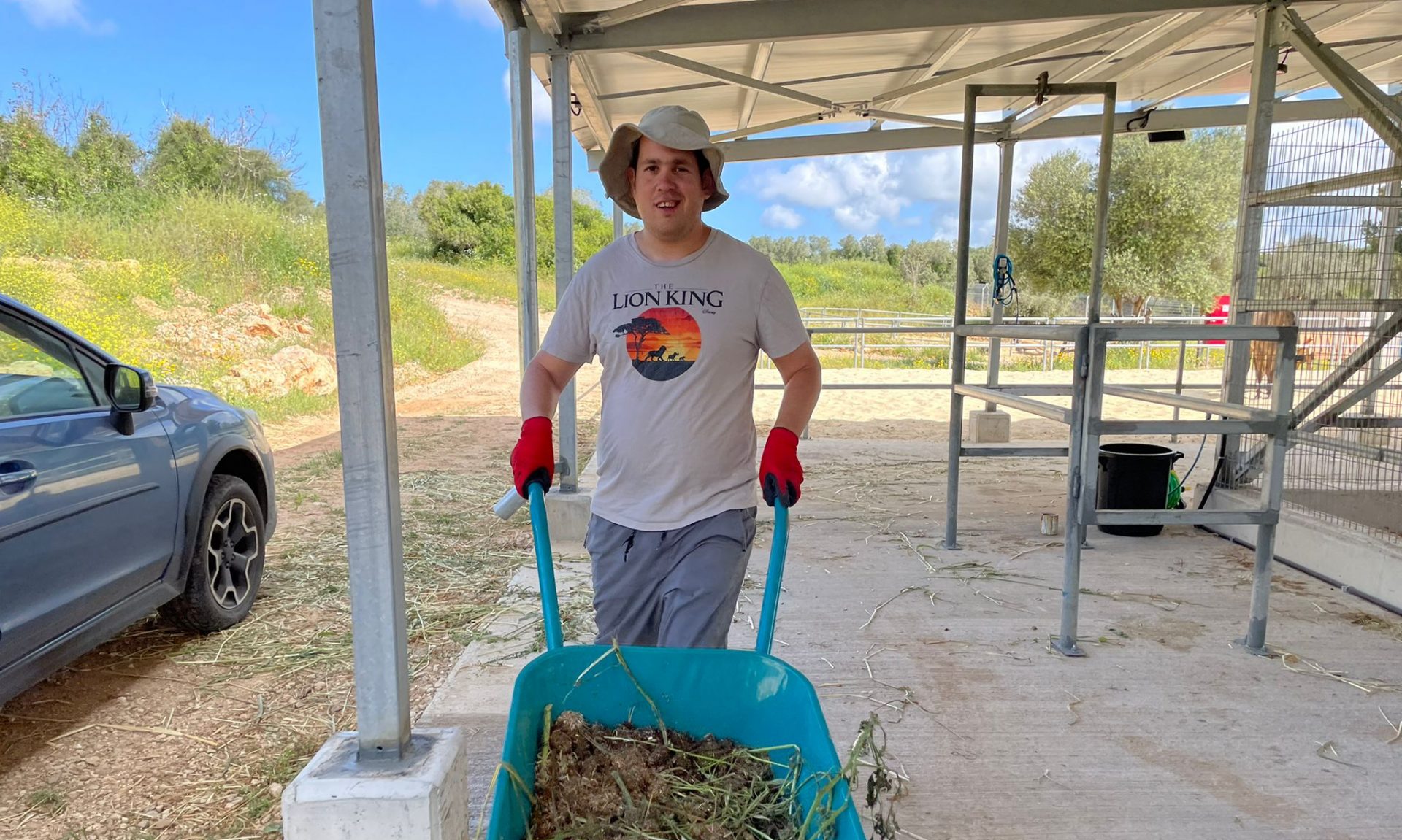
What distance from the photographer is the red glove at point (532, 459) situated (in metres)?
1.83

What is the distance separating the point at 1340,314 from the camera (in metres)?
4.21

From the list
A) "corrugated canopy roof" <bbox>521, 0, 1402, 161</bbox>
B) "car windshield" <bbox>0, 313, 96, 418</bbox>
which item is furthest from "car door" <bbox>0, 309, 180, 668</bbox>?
"corrugated canopy roof" <bbox>521, 0, 1402, 161</bbox>

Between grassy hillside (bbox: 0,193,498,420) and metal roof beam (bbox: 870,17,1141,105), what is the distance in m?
8.94

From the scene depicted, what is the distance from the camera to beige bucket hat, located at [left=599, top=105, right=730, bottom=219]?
1898 mm

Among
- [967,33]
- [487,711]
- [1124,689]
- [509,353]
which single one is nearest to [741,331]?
[487,711]

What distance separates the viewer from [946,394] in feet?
43.3

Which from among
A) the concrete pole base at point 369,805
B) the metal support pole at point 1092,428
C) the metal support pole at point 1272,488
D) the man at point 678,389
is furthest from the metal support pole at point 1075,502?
the concrete pole base at point 369,805

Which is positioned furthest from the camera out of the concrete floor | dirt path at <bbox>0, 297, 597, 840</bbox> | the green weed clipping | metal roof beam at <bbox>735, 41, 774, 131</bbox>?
metal roof beam at <bbox>735, 41, 774, 131</bbox>

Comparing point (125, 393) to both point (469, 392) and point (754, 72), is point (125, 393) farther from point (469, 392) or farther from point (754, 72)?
point (469, 392)

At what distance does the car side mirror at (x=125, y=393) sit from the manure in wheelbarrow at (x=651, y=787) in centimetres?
221

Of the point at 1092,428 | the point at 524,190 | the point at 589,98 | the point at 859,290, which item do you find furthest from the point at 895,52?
the point at 859,290

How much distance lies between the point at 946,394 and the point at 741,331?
11.9 m

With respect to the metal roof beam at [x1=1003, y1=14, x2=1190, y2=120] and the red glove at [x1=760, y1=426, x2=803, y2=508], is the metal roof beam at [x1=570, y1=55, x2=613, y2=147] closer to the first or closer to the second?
the metal roof beam at [x1=1003, y1=14, x2=1190, y2=120]

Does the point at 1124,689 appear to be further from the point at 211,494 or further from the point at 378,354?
the point at 211,494
